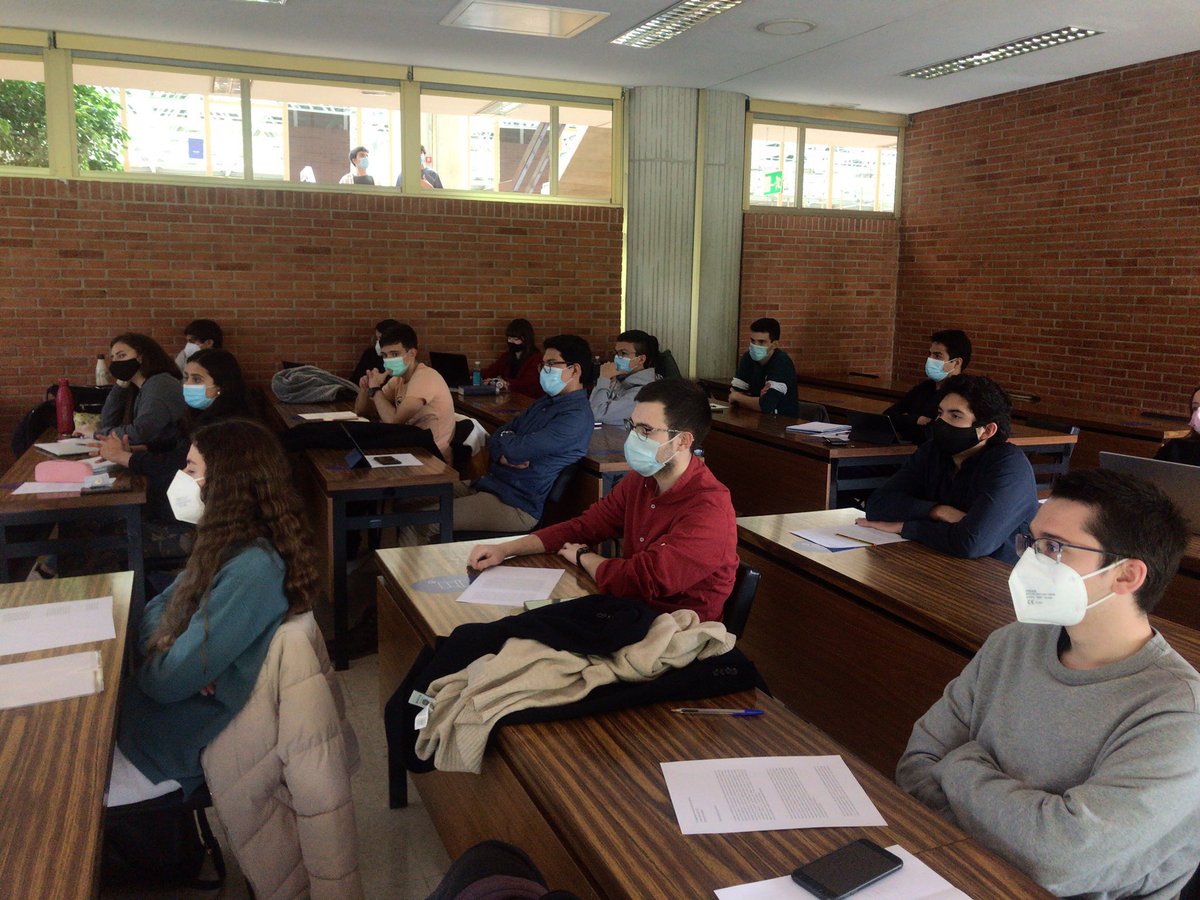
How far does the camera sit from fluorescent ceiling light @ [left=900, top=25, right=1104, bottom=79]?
571 centimetres

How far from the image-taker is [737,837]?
4.50ft

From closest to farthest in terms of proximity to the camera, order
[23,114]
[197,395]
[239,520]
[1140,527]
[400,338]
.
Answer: [1140,527], [239,520], [197,395], [400,338], [23,114]

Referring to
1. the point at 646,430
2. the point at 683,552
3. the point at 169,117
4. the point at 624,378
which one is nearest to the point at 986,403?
the point at 646,430

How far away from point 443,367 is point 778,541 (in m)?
4.29

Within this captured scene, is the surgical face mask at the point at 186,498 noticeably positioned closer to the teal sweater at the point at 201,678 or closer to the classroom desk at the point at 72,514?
the teal sweater at the point at 201,678

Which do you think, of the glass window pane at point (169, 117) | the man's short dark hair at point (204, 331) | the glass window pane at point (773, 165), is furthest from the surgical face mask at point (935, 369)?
the glass window pane at point (169, 117)

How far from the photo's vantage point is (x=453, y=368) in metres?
6.77

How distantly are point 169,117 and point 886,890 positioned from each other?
22.0 feet

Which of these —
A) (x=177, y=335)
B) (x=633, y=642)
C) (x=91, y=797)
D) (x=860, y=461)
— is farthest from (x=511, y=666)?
(x=177, y=335)

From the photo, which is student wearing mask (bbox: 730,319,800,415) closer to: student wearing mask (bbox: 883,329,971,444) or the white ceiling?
student wearing mask (bbox: 883,329,971,444)

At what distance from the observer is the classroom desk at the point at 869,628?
7.76ft

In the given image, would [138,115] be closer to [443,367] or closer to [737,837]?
[443,367]

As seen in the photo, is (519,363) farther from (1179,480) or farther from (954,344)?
(1179,480)

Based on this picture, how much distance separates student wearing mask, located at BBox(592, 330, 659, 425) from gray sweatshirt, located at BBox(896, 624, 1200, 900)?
3.85 meters
